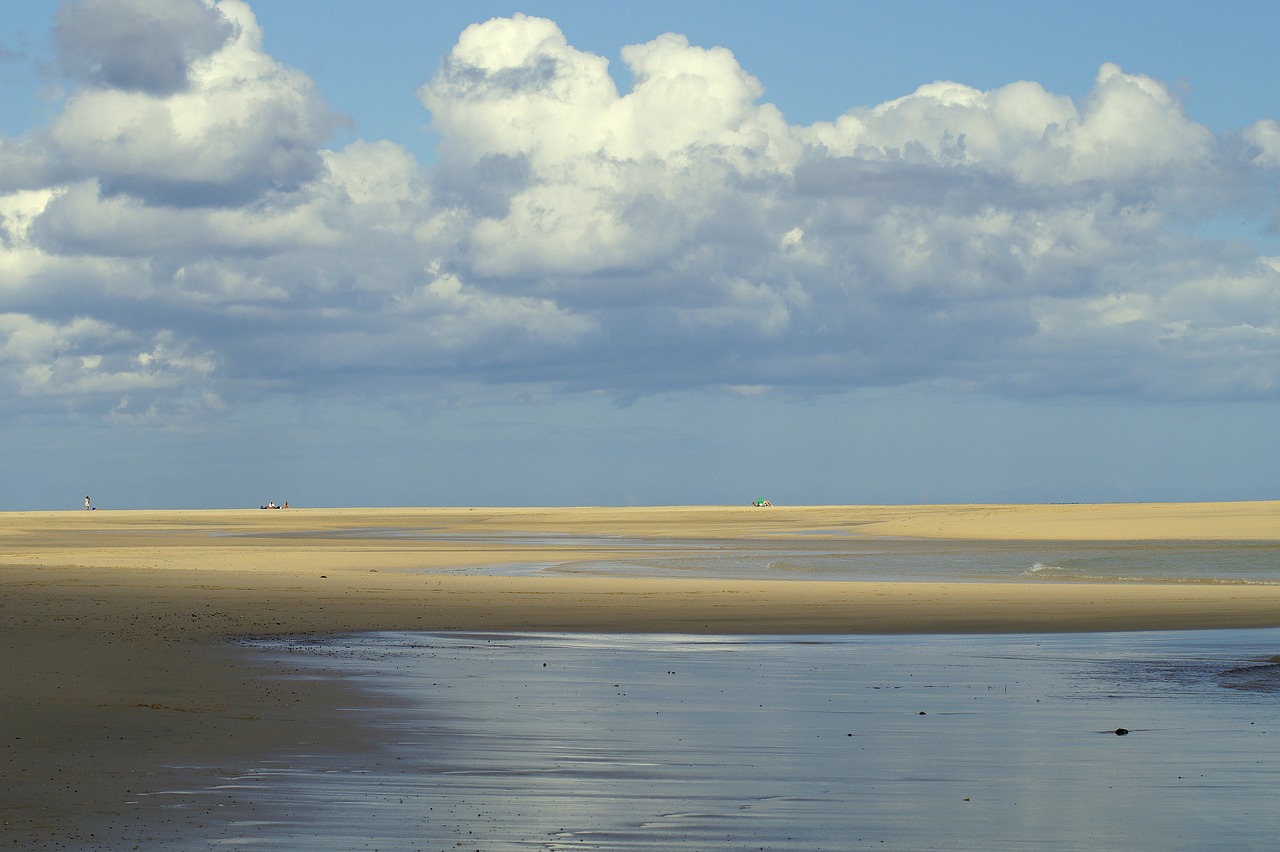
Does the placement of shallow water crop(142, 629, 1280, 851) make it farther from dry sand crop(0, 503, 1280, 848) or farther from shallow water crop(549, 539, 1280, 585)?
shallow water crop(549, 539, 1280, 585)

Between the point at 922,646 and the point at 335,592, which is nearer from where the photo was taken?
the point at 922,646

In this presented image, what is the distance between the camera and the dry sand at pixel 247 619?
12.1m

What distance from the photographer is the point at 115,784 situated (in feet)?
36.5

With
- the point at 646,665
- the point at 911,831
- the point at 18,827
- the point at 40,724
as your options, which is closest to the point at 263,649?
the point at 646,665

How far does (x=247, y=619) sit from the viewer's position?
25.8m

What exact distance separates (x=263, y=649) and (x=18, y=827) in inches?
455

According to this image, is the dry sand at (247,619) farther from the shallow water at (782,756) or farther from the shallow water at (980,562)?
the shallow water at (980,562)

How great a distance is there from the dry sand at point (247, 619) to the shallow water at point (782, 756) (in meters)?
1.09

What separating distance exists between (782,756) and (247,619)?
15.6 m

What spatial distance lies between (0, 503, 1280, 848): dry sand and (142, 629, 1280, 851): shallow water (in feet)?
3.59

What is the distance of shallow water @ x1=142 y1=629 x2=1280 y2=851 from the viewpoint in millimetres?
9804

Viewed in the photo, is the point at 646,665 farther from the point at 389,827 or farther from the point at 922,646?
the point at 389,827

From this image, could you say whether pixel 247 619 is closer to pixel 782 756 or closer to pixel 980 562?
pixel 782 756

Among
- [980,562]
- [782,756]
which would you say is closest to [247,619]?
[782,756]
